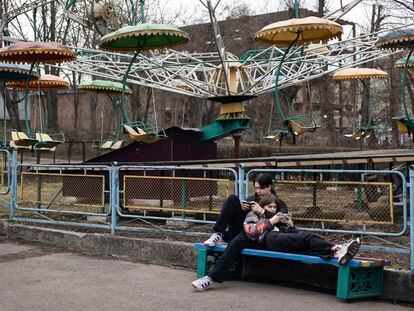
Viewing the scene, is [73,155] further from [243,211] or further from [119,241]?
[243,211]

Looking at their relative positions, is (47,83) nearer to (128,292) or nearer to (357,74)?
(357,74)

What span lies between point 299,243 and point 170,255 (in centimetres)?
261

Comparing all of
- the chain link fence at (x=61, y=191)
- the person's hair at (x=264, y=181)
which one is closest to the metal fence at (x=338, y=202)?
the person's hair at (x=264, y=181)

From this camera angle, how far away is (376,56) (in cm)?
1714

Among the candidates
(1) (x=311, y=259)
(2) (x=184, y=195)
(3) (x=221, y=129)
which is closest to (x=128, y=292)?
(1) (x=311, y=259)

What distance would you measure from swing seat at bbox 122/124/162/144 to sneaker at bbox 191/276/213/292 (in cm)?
694

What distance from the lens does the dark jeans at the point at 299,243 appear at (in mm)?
6789

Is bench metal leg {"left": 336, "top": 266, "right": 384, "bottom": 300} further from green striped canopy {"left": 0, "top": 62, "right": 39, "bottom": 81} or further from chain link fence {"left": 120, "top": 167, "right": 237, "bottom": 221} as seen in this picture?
green striped canopy {"left": 0, "top": 62, "right": 39, "bottom": 81}

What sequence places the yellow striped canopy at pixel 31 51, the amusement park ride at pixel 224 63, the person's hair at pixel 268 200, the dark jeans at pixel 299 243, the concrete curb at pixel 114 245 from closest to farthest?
1. the dark jeans at pixel 299 243
2. the person's hair at pixel 268 200
3. the concrete curb at pixel 114 245
4. the yellow striped canopy at pixel 31 51
5. the amusement park ride at pixel 224 63

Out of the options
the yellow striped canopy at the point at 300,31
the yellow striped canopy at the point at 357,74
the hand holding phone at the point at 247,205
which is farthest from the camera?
the yellow striped canopy at the point at 357,74

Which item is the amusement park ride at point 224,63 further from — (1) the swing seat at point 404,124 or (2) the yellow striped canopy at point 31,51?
(2) the yellow striped canopy at point 31,51

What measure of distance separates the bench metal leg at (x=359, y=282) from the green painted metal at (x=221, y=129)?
945cm

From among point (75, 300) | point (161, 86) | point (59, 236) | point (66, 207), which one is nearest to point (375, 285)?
point (75, 300)

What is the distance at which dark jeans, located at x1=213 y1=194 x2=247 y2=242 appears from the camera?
7.52m
